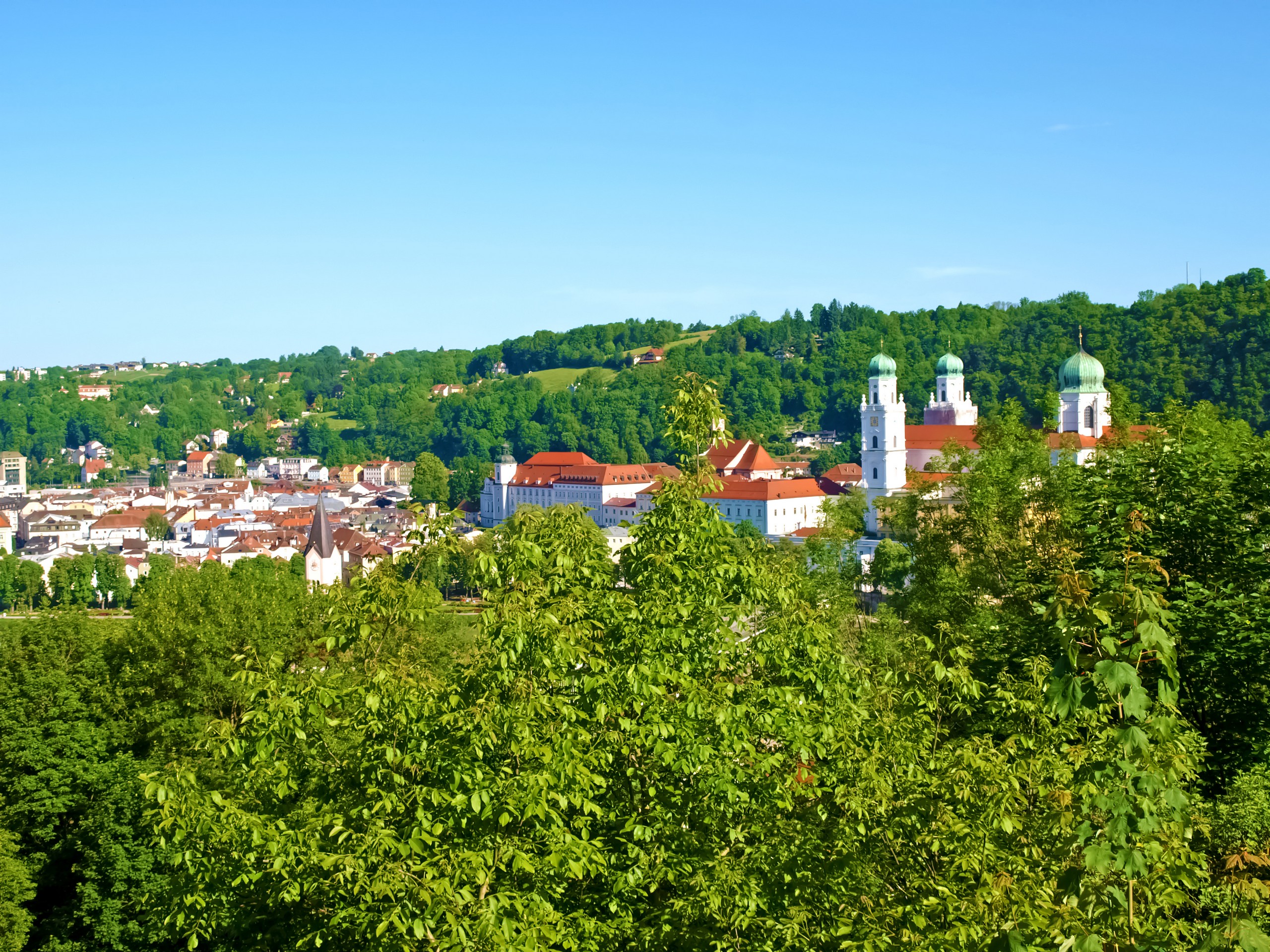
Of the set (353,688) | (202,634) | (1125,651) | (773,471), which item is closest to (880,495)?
(773,471)

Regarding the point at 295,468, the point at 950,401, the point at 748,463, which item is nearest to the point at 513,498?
the point at 748,463

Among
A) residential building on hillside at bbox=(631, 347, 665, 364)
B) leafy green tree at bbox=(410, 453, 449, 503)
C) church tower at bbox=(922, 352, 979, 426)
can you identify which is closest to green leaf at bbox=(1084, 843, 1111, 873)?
church tower at bbox=(922, 352, 979, 426)

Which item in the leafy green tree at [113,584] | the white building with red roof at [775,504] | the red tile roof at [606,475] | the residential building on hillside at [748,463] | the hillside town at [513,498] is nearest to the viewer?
the leafy green tree at [113,584]

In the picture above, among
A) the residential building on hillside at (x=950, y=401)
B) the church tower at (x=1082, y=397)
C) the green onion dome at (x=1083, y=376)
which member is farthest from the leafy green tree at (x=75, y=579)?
the residential building on hillside at (x=950, y=401)

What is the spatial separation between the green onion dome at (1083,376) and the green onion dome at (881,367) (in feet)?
32.1

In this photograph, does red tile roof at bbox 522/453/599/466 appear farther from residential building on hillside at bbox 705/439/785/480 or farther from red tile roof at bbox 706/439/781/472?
residential building on hillside at bbox 705/439/785/480

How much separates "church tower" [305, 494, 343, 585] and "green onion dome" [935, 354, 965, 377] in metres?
50.6

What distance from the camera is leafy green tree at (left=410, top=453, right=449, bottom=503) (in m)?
119

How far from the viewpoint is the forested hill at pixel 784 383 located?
110 metres

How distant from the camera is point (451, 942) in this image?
643cm

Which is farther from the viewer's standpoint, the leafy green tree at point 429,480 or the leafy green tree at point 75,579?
the leafy green tree at point 429,480

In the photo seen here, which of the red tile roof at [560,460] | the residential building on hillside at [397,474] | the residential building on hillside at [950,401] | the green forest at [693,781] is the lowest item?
the residential building on hillside at [397,474]

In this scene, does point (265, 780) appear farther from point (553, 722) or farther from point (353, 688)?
point (553, 722)

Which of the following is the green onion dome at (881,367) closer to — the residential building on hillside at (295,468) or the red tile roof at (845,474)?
the red tile roof at (845,474)
